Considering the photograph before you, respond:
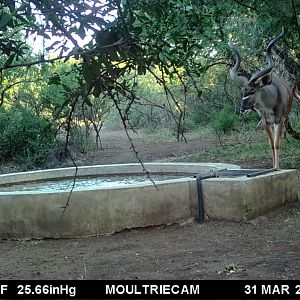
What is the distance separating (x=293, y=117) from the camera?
1426cm

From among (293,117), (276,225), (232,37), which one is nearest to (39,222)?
(276,225)

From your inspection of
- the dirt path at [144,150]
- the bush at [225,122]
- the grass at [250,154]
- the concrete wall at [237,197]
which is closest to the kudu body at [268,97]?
the grass at [250,154]

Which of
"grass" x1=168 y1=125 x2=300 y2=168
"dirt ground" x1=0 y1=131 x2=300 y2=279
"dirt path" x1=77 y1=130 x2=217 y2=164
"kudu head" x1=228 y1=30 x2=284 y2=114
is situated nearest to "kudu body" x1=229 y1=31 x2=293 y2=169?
"kudu head" x1=228 y1=30 x2=284 y2=114

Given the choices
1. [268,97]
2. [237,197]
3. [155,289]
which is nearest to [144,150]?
[268,97]

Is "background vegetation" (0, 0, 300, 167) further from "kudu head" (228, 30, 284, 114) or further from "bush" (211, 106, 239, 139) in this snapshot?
"kudu head" (228, 30, 284, 114)

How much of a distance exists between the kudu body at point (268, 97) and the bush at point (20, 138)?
6169 millimetres

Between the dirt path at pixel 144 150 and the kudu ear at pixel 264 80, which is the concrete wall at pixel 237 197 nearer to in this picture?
the kudu ear at pixel 264 80

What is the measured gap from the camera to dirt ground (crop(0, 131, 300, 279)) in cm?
463

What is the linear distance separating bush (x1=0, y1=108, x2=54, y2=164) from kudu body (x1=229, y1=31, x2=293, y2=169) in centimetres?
617

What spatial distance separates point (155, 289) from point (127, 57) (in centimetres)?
208

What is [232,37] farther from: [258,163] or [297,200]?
[297,200]

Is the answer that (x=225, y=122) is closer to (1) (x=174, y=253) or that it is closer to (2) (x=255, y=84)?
(2) (x=255, y=84)

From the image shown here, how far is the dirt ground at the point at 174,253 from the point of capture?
4.63 m

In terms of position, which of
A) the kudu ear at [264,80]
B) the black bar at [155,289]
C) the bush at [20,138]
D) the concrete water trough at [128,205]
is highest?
the kudu ear at [264,80]
